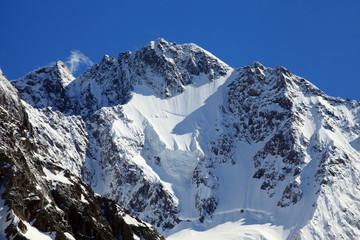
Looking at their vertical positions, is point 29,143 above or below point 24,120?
below

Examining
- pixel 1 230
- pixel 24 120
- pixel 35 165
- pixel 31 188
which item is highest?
pixel 24 120

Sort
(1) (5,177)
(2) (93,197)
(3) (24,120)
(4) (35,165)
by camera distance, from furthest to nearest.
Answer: (3) (24,120) → (2) (93,197) → (4) (35,165) → (1) (5,177)

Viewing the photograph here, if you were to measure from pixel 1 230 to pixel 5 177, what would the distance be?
8433 millimetres

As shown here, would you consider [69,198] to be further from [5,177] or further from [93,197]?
[5,177]

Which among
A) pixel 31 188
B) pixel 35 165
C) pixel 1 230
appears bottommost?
pixel 1 230

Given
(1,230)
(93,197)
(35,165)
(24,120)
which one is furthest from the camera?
(24,120)

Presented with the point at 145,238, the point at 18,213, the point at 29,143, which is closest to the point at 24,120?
the point at 29,143

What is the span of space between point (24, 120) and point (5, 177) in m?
41.6

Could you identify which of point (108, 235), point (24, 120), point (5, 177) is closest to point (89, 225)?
point (108, 235)

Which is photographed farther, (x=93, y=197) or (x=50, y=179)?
(x=93, y=197)

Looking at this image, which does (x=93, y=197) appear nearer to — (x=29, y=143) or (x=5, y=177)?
(x=29, y=143)

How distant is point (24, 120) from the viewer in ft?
395

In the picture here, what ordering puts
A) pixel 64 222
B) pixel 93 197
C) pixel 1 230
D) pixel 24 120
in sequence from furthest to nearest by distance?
pixel 24 120 < pixel 93 197 < pixel 64 222 < pixel 1 230

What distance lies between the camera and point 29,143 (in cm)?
9688
